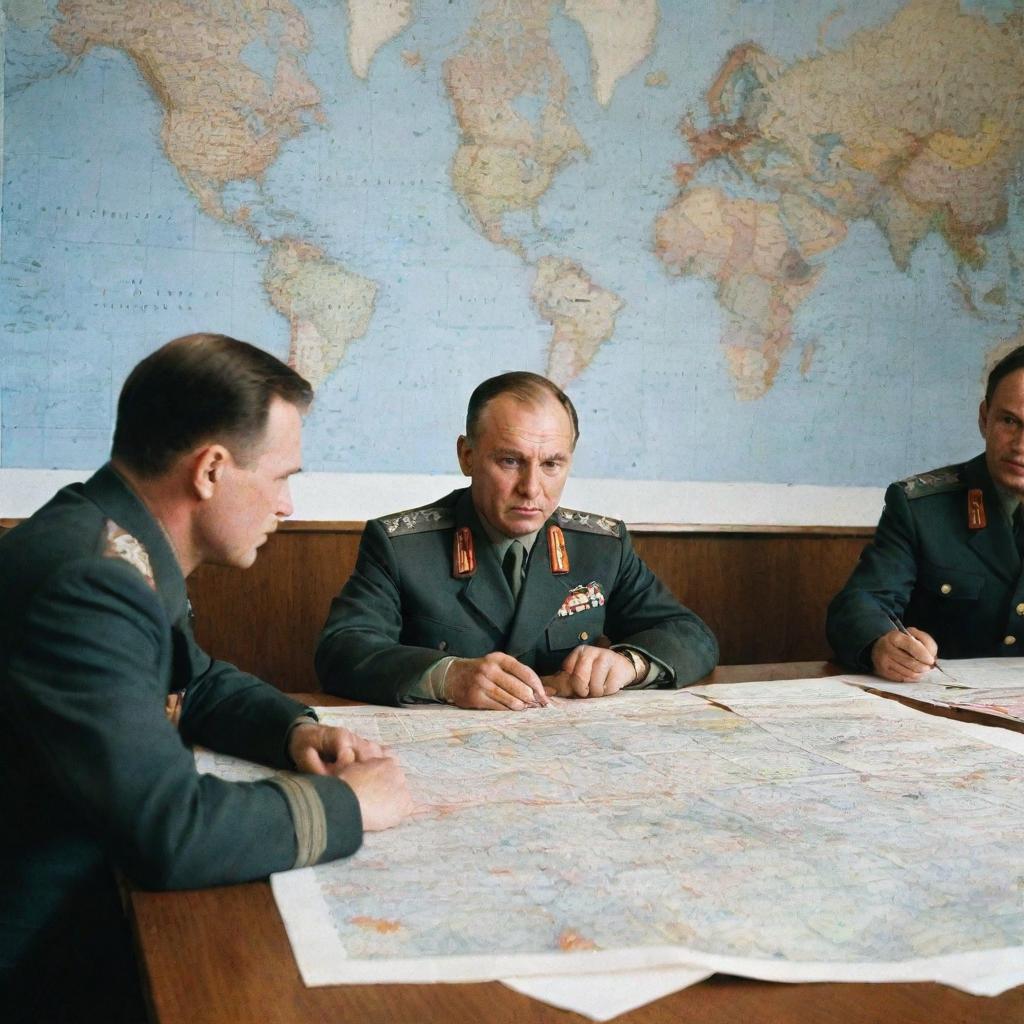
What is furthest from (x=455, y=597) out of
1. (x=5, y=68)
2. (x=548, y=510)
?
(x=5, y=68)

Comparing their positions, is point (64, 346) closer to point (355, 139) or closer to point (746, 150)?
point (355, 139)

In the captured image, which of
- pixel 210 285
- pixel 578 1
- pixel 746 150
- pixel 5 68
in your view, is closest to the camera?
pixel 5 68

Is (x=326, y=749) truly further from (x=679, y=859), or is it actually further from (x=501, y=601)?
(x=501, y=601)

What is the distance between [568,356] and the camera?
12.7 ft

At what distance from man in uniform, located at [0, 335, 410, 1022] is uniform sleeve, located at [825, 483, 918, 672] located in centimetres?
144

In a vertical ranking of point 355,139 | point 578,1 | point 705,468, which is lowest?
point 705,468

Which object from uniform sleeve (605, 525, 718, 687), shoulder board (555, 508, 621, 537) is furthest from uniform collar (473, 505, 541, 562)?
uniform sleeve (605, 525, 718, 687)

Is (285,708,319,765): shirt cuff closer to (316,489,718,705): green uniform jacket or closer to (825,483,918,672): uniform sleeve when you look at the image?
(316,489,718,705): green uniform jacket

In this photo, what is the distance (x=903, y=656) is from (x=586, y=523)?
764 mm

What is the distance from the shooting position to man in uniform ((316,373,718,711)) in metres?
2.37

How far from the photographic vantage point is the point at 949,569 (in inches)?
112

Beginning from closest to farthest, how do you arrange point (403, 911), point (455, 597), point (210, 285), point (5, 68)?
point (403, 911), point (455, 597), point (5, 68), point (210, 285)

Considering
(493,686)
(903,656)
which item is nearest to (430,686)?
(493,686)

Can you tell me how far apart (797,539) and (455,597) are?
2.08m
